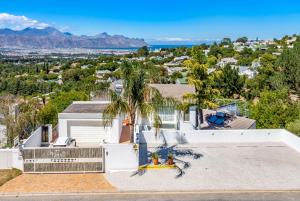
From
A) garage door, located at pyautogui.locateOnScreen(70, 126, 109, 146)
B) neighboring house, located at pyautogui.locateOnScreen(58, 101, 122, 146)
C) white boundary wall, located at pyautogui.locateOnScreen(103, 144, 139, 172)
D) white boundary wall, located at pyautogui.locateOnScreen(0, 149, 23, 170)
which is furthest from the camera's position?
garage door, located at pyautogui.locateOnScreen(70, 126, 109, 146)

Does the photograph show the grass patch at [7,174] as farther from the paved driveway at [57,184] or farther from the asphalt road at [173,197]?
the asphalt road at [173,197]

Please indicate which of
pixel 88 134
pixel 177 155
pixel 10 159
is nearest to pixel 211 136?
Result: pixel 177 155

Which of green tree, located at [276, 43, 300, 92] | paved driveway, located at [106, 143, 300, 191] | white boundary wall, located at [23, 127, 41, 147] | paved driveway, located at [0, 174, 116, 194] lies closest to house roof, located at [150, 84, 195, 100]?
paved driveway, located at [106, 143, 300, 191]

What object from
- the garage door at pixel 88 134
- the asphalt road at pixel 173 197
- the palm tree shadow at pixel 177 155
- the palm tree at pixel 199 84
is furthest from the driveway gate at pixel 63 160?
the palm tree at pixel 199 84

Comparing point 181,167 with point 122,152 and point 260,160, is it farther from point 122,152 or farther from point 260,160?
point 260,160

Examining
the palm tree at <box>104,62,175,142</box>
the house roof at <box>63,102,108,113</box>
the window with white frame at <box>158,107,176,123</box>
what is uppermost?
the palm tree at <box>104,62,175,142</box>

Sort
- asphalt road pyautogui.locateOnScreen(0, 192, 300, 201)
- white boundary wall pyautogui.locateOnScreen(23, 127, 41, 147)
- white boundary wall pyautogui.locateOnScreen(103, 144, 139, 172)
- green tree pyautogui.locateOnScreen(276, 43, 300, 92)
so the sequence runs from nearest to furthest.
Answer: asphalt road pyautogui.locateOnScreen(0, 192, 300, 201), white boundary wall pyautogui.locateOnScreen(103, 144, 139, 172), white boundary wall pyautogui.locateOnScreen(23, 127, 41, 147), green tree pyautogui.locateOnScreen(276, 43, 300, 92)

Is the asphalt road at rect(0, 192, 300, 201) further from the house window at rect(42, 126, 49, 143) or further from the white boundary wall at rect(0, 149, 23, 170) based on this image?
the house window at rect(42, 126, 49, 143)
